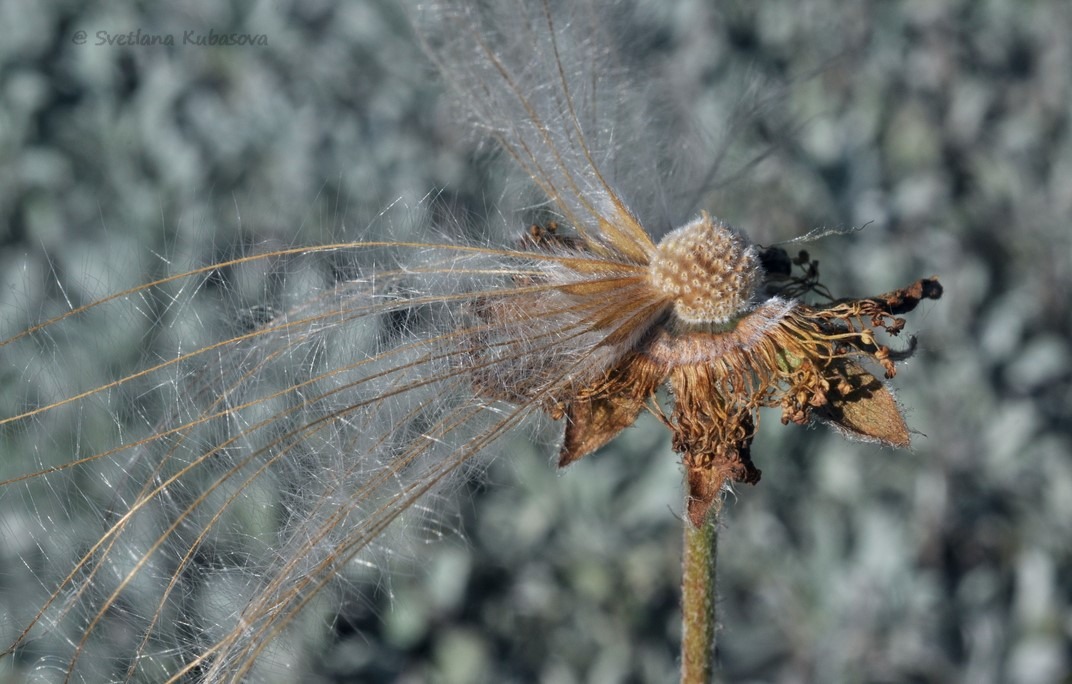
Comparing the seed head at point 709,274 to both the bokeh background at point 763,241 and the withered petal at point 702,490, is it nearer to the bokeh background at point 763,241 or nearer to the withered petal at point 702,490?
the withered petal at point 702,490

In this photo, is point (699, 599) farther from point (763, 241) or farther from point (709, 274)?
point (763, 241)

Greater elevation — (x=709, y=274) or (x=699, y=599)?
(x=709, y=274)

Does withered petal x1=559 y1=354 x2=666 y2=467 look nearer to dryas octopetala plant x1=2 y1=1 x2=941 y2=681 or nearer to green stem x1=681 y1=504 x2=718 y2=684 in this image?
dryas octopetala plant x1=2 y1=1 x2=941 y2=681

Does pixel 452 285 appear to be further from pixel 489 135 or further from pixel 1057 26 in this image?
pixel 1057 26

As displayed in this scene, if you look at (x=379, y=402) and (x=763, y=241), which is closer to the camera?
(x=379, y=402)

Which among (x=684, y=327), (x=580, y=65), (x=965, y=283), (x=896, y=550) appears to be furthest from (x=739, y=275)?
(x=965, y=283)

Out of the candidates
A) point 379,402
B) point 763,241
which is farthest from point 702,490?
point 763,241

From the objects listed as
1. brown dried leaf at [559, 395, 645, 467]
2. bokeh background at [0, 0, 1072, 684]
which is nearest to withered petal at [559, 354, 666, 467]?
brown dried leaf at [559, 395, 645, 467]
